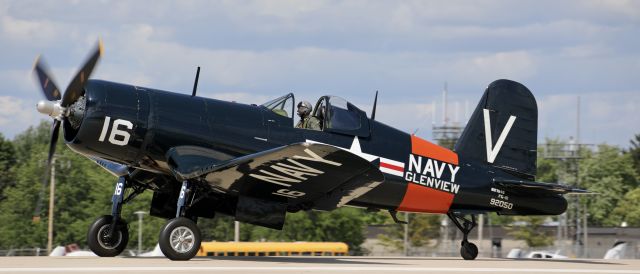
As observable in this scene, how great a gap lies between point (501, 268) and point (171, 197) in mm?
5592

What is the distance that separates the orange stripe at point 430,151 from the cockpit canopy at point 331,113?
1.13 metres

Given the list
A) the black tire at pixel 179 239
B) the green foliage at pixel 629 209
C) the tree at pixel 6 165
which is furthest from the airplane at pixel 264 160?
the green foliage at pixel 629 209

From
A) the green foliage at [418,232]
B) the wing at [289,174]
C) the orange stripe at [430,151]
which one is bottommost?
the wing at [289,174]

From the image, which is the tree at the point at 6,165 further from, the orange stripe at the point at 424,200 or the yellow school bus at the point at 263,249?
the orange stripe at the point at 424,200

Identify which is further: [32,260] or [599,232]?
[599,232]

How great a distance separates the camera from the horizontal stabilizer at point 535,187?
15891 mm

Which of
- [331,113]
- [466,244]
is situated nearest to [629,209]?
[466,244]

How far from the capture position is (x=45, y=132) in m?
112

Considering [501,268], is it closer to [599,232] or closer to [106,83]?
[106,83]

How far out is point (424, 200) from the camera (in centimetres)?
1602

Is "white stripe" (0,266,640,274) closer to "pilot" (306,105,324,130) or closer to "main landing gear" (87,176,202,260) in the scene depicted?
"main landing gear" (87,176,202,260)

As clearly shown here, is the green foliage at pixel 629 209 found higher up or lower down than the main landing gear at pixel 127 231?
higher up

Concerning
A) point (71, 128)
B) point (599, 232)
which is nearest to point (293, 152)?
point (71, 128)

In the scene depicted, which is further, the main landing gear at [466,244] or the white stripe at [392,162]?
the main landing gear at [466,244]
